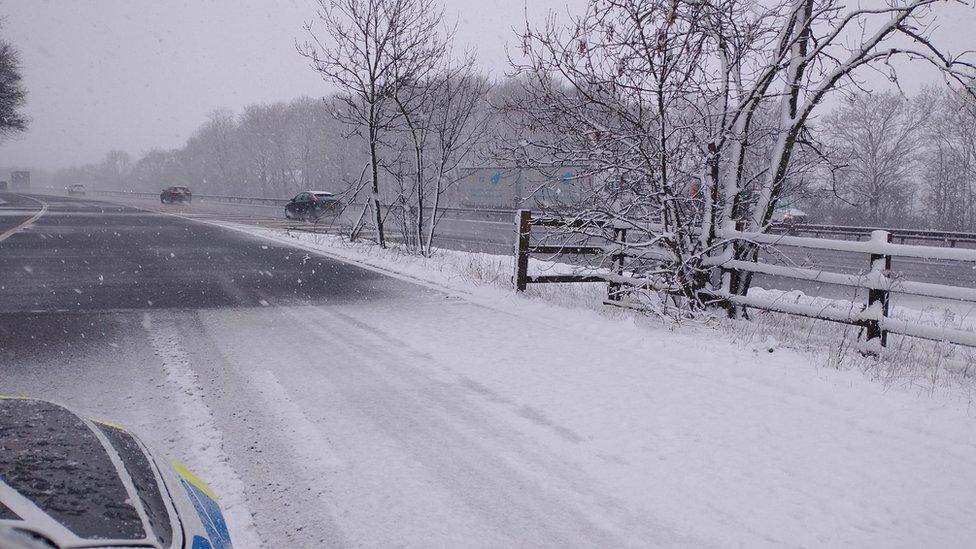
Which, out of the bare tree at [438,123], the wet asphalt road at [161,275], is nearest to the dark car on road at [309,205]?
the wet asphalt road at [161,275]

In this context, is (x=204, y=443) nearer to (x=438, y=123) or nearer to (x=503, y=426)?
(x=503, y=426)

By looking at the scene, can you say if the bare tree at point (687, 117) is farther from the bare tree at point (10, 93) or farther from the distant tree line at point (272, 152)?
the distant tree line at point (272, 152)

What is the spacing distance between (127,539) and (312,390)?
11.5 feet

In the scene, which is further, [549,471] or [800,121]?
[800,121]

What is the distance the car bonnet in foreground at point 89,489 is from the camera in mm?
1513

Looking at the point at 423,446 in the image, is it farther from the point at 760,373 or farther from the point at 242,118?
the point at 242,118

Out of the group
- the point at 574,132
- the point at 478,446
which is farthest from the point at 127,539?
the point at 574,132

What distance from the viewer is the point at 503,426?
14.3 feet

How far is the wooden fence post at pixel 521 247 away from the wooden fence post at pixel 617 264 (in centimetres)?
147

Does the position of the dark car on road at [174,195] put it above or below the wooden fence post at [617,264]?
above

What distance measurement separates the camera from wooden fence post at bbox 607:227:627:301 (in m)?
8.55

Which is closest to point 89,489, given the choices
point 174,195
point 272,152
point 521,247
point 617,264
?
point 617,264

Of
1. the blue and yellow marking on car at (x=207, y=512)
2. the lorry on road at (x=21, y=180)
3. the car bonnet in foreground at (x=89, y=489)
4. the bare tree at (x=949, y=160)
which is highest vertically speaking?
the bare tree at (x=949, y=160)

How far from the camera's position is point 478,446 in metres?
4.02
